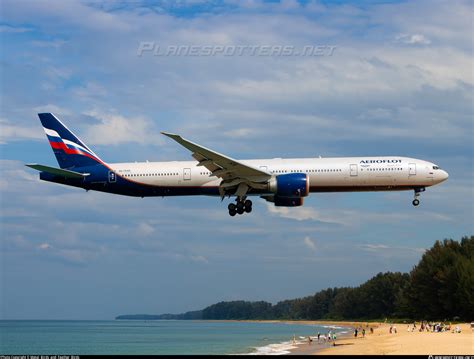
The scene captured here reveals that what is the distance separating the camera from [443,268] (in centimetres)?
11062

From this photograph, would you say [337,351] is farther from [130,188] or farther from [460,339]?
[130,188]

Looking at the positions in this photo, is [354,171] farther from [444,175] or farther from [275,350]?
[275,350]

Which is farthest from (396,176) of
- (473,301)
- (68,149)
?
(473,301)

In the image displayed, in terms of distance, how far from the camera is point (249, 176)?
47.9 m

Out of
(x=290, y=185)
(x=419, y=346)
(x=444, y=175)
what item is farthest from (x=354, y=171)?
(x=419, y=346)

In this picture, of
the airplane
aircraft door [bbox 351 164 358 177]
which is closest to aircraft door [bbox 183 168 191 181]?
the airplane

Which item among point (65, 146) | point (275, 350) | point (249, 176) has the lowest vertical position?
point (275, 350)

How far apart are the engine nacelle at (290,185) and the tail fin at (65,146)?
13704 mm

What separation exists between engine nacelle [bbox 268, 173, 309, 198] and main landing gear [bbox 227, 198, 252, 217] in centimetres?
270

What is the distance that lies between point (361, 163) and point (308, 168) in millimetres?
3489

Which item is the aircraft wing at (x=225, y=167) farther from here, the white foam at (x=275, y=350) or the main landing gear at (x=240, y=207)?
the white foam at (x=275, y=350)

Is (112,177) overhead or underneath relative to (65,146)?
underneath

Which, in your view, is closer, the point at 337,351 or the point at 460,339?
the point at 460,339

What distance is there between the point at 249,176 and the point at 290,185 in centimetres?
291
